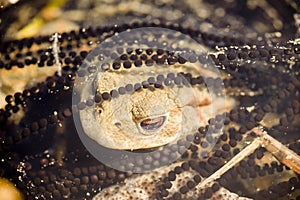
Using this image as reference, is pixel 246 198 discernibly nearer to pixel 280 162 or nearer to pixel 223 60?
pixel 280 162

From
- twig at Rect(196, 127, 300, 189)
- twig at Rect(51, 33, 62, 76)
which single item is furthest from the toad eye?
twig at Rect(51, 33, 62, 76)

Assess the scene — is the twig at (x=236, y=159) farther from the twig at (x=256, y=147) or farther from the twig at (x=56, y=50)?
the twig at (x=56, y=50)

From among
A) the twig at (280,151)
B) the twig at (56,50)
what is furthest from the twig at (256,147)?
the twig at (56,50)

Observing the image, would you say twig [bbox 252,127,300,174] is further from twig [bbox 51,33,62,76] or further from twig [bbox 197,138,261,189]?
twig [bbox 51,33,62,76]

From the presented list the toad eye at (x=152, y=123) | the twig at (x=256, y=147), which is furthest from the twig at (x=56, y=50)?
the twig at (x=256, y=147)

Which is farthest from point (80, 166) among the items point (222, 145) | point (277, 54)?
point (277, 54)

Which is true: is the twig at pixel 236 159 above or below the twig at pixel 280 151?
below

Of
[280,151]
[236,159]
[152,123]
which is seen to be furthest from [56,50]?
[280,151]

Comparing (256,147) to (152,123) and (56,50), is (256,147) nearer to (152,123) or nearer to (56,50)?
(152,123)

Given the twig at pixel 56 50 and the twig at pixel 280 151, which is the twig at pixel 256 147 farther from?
the twig at pixel 56 50
